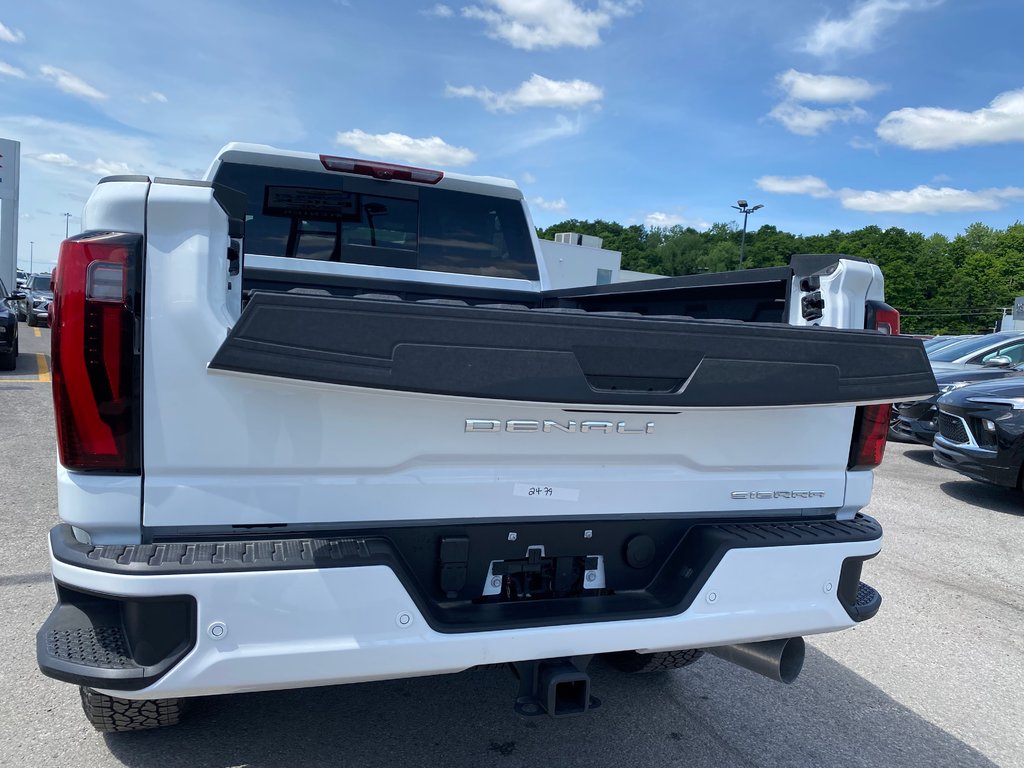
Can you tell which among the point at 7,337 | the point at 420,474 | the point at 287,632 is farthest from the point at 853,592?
the point at 7,337

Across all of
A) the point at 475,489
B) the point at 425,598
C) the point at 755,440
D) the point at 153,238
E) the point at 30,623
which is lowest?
the point at 30,623

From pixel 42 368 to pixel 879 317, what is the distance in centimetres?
1514

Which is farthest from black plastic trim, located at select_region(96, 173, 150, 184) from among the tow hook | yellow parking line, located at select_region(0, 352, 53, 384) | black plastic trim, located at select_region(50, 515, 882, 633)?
yellow parking line, located at select_region(0, 352, 53, 384)

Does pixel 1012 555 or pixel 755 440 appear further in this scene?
pixel 1012 555

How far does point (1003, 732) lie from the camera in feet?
10.4

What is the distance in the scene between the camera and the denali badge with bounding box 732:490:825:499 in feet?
8.04

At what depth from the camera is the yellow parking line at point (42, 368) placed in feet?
40.9

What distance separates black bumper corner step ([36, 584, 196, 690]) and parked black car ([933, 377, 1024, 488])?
7250 millimetres

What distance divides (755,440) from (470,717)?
5.26ft

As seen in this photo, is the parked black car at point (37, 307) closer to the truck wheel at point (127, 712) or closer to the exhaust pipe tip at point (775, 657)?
the truck wheel at point (127, 712)

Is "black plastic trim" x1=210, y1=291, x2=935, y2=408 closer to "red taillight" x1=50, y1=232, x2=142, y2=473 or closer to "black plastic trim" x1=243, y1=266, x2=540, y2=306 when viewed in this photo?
"red taillight" x1=50, y1=232, x2=142, y2=473

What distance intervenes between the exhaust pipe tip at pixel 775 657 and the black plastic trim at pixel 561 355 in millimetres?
935

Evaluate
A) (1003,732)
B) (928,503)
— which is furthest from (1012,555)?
(1003,732)

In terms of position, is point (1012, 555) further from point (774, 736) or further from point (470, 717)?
point (470, 717)
